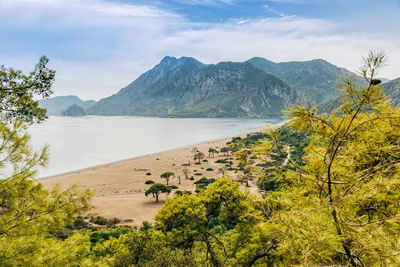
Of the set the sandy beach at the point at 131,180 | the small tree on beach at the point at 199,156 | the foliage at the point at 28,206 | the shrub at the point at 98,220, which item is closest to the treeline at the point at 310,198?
the foliage at the point at 28,206

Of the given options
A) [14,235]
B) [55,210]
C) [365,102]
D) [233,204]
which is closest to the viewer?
[365,102]

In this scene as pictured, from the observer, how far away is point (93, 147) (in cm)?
6681

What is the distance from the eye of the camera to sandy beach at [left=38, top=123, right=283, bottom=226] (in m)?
24.9

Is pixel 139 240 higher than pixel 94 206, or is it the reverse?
pixel 139 240

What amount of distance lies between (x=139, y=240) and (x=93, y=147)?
6792 cm

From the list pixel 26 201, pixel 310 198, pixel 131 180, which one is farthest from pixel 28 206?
pixel 131 180

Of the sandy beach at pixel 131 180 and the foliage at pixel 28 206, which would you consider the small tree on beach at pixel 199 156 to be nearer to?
the sandy beach at pixel 131 180

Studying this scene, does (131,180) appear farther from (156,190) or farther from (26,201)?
(26,201)

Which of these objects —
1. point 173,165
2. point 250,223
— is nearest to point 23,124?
point 250,223

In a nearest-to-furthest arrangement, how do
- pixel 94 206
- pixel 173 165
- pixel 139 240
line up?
1. pixel 139 240
2. pixel 94 206
3. pixel 173 165

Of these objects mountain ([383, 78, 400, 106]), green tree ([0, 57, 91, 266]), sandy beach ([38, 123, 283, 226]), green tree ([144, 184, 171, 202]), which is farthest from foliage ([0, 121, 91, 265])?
mountain ([383, 78, 400, 106])

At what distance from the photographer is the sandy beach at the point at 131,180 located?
24891 mm

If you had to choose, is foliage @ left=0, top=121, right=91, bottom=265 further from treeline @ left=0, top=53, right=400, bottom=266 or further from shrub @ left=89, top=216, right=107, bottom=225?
shrub @ left=89, top=216, right=107, bottom=225

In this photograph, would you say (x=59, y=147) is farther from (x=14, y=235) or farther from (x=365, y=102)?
(x=365, y=102)
